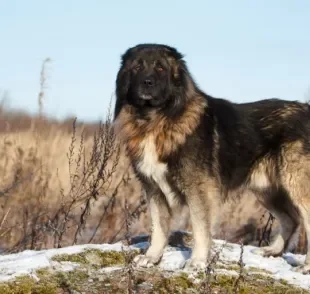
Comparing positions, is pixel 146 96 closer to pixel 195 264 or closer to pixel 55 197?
pixel 195 264

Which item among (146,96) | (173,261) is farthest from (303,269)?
(146,96)

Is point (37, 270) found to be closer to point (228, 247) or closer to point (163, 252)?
point (163, 252)

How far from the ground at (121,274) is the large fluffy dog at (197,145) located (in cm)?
28

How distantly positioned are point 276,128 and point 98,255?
6.88 ft

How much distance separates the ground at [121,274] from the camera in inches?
170

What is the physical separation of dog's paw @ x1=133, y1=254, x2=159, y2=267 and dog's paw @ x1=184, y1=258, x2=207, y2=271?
1.13ft

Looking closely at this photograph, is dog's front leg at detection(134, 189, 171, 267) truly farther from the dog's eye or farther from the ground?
the dog's eye

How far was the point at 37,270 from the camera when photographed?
461 cm

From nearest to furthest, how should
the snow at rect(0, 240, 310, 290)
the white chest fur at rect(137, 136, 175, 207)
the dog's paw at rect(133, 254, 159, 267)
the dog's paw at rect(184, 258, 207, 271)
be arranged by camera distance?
the snow at rect(0, 240, 310, 290) → the dog's paw at rect(184, 258, 207, 271) → the dog's paw at rect(133, 254, 159, 267) → the white chest fur at rect(137, 136, 175, 207)

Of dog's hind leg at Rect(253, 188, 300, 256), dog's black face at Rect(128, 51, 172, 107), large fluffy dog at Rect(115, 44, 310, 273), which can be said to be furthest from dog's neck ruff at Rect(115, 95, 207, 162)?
dog's hind leg at Rect(253, 188, 300, 256)

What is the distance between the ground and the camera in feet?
14.2

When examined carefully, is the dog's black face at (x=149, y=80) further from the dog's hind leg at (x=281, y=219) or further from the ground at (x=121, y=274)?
the dog's hind leg at (x=281, y=219)

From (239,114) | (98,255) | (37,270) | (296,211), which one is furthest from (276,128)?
(37,270)

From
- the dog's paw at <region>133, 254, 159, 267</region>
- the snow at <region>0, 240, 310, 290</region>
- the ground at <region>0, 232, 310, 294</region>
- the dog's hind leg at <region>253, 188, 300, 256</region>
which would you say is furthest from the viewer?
the dog's hind leg at <region>253, 188, 300, 256</region>
